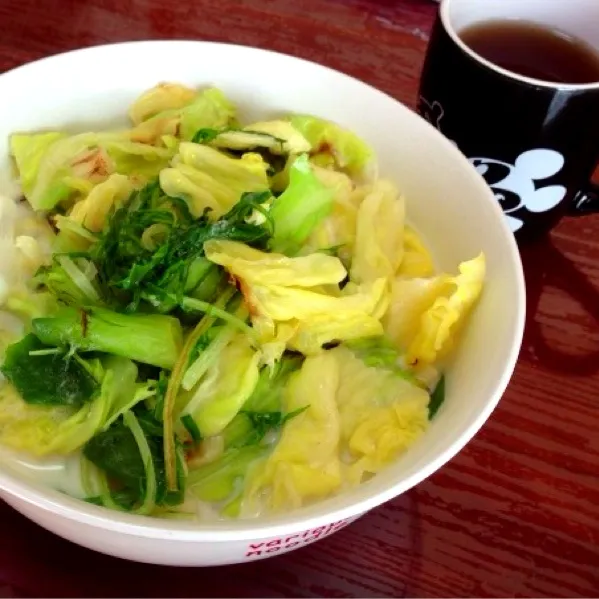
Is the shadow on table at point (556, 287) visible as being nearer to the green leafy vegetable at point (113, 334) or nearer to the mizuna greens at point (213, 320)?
the mizuna greens at point (213, 320)

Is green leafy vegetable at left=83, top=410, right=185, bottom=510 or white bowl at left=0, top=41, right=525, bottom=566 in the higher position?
white bowl at left=0, top=41, right=525, bottom=566

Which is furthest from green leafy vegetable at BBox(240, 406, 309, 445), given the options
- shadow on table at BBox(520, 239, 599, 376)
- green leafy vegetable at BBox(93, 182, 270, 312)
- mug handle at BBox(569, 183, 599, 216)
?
mug handle at BBox(569, 183, 599, 216)

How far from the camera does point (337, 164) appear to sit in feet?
3.08

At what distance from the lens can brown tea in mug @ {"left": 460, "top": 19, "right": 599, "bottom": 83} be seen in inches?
37.6

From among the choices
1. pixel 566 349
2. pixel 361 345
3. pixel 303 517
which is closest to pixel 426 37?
pixel 566 349

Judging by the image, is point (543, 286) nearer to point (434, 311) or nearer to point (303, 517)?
point (434, 311)

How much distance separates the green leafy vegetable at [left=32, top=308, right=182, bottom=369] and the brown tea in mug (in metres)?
0.55

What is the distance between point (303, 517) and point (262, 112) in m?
0.56

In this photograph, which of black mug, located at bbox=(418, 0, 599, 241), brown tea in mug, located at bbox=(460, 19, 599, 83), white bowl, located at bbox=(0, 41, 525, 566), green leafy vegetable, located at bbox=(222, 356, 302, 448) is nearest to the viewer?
white bowl, located at bbox=(0, 41, 525, 566)

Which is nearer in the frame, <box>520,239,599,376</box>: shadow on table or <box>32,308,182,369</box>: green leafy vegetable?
<box>32,308,182,369</box>: green leafy vegetable

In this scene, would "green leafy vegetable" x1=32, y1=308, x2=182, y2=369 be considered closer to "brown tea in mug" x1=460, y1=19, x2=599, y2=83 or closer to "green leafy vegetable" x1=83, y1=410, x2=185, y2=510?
"green leafy vegetable" x1=83, y1=410, x2=185, y2=510

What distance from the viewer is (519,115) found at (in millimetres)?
868

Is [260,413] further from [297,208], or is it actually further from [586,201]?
[586,201]

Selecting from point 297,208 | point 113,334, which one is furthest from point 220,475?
point 297,208
